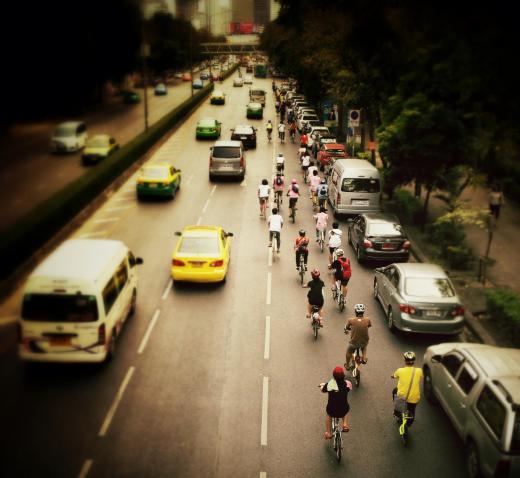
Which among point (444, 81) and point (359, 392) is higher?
point (444, 81)

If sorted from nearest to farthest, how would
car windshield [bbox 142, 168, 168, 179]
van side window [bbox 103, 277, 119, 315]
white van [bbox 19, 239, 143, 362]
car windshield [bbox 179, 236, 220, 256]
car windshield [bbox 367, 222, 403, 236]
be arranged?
white van [bbox 19, 239, 143, 362] → van side window [bbox 103, 277, 119, 315] → car windshield [bbox 179, 236, 220, 256] → car windshield [bbox 367, 222, 403, 236] → car windshield [bbox 142, 168, 168, 179]

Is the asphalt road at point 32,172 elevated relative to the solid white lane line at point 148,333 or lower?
elevated

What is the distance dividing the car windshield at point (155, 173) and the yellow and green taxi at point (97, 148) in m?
8.52

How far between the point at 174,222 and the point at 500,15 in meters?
16.1

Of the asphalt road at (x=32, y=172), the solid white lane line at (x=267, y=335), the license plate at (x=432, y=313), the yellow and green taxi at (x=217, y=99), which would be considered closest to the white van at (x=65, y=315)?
the solid white lane line at (x=267, y=335)

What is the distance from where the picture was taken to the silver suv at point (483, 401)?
25.3ft

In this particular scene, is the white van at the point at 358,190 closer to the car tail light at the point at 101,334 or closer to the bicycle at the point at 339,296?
the bicycle at the point at 339,296

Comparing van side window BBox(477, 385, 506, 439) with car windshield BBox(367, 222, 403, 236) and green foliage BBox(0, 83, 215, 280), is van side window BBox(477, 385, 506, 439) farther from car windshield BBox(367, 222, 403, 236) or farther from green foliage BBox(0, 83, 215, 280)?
green foliage BBox(0, 83, 215, 280)

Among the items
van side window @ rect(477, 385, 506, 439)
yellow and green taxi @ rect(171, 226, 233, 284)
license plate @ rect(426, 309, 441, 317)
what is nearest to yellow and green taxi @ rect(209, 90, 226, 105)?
yellow and green taxi @ rect(171, 226, 233, 284)

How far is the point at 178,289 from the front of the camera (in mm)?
16406

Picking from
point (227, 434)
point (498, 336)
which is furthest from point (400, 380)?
point (498, 336)

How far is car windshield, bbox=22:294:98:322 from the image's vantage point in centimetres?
1094

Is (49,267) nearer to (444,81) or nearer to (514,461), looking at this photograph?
(514,461)

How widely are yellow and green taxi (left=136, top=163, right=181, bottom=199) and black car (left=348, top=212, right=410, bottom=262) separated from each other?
11.2 metres
